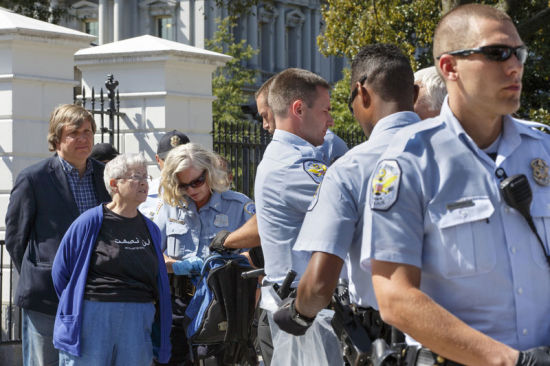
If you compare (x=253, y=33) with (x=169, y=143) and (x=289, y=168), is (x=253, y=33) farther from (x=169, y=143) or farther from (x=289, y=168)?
(x=289, y=168)

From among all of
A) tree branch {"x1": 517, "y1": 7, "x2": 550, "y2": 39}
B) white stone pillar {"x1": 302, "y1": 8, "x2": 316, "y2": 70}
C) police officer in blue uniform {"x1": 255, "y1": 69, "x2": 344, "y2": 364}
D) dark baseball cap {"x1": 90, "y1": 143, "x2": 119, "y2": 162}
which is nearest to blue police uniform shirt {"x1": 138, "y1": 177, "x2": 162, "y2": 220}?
dark baseball cap {"x1": 90, "y1": 143, "x2": 119, "y2": 162}

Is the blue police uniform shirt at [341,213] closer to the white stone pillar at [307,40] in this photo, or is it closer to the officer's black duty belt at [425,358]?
the officer's black duty belt at [425,358]

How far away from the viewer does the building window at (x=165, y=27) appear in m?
58.5

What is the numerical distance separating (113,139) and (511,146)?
7.09 metres

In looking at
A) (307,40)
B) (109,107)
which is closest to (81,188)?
(109,107)

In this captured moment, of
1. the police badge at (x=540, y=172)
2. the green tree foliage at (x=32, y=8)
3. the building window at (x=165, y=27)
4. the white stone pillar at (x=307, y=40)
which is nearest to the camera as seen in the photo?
the police badge at (x=540, y=172)

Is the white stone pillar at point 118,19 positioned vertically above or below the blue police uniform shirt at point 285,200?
above

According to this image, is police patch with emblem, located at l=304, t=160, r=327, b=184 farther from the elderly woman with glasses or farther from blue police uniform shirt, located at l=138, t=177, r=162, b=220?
blue police uniform shirt, located at l=138, t=177, r=162, b=220

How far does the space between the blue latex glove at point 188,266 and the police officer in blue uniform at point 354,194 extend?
2.37 metres

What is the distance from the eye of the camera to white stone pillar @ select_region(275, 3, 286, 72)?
208 feet

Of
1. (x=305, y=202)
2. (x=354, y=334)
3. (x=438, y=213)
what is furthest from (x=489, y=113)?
(x=305, y=202)

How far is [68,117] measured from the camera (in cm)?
607

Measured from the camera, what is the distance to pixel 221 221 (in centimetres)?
606

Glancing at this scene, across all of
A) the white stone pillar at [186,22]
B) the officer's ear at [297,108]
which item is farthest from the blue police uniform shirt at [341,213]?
the white stone pillar at [186,22]
